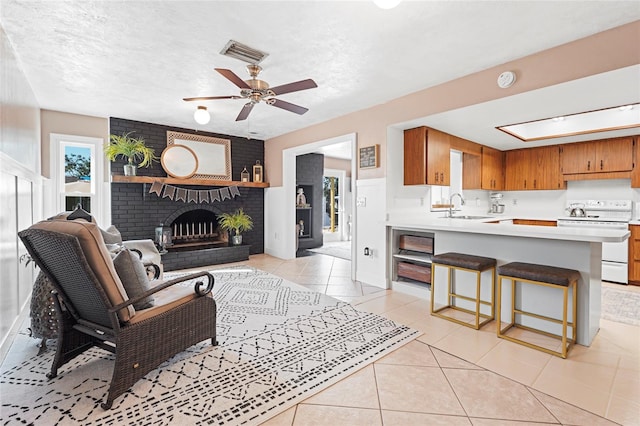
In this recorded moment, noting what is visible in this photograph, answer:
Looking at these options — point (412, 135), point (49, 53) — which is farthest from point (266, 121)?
point (49, 53)

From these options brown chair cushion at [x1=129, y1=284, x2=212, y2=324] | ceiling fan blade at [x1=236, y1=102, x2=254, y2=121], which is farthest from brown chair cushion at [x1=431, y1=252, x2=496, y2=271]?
ceiling fan blade at [x1=236, y1=102, x2=254, y2=121]

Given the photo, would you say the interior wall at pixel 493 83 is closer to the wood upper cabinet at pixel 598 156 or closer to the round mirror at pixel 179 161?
the round mirror at pixel 179 161

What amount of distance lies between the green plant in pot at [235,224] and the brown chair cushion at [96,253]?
403cm

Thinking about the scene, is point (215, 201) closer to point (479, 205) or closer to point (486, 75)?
point (486, 75)

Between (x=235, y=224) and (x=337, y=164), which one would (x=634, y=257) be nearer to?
(x=337, y=164)

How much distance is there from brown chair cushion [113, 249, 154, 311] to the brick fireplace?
130 inches

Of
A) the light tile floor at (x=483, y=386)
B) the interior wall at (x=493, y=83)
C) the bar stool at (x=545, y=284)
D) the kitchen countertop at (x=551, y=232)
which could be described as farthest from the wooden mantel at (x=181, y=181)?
the bar stool at (x=545, y=284)

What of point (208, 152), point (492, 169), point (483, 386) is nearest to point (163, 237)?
point (208, 152)

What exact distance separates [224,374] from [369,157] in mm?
3124

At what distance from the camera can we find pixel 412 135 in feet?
13.3

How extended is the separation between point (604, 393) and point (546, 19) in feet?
8.40

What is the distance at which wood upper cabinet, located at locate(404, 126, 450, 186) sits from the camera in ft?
12.9

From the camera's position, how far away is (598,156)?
488 cm

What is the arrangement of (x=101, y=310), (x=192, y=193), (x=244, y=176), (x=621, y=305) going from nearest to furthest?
(x=101, y=310) → (x=621, y=305) → (x=192, y=193) → (x=244, y=176)
